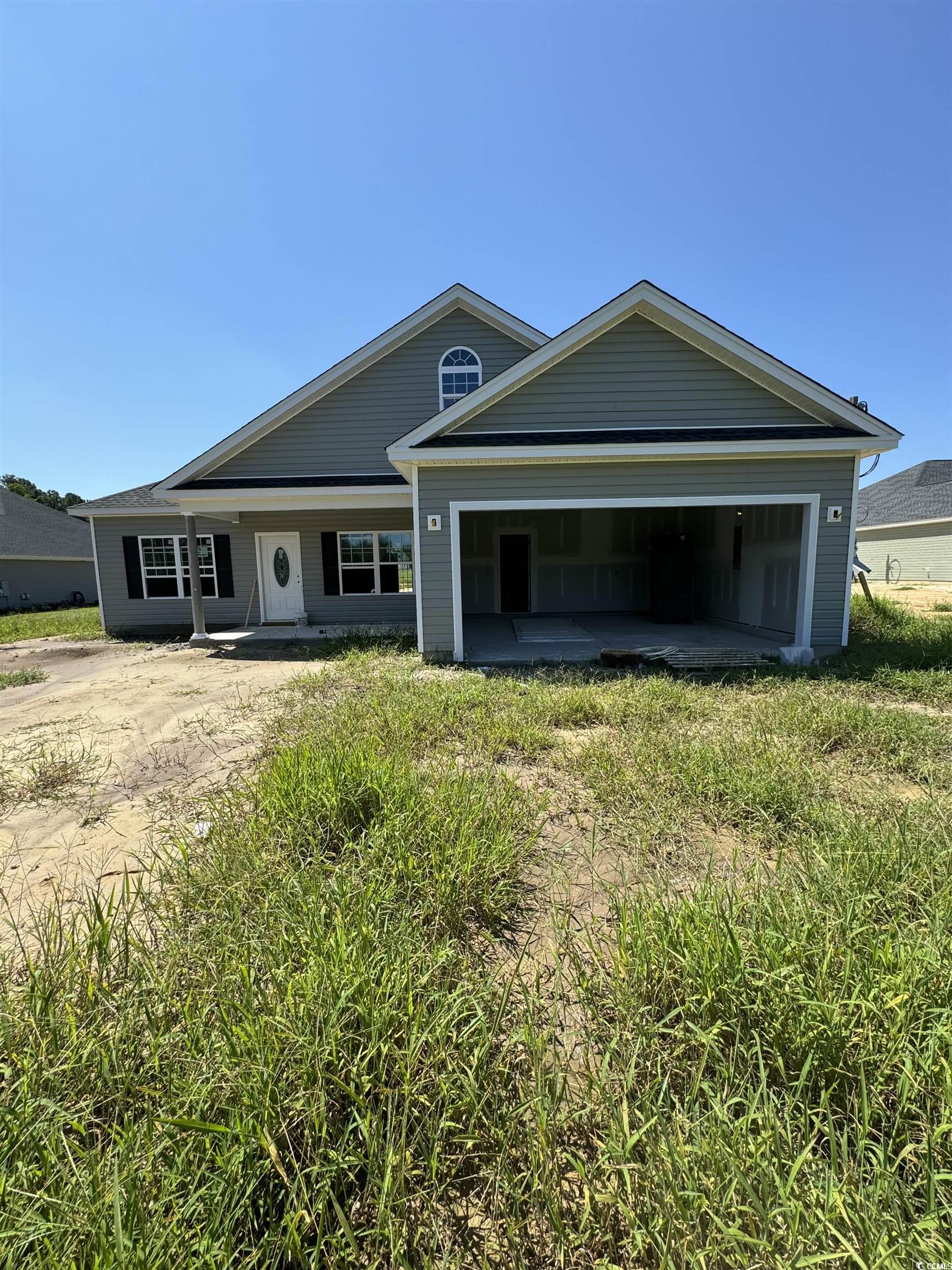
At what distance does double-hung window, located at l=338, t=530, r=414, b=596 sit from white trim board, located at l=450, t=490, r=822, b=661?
16.5 ft

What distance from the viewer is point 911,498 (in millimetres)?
29234

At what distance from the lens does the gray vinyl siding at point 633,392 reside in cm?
852

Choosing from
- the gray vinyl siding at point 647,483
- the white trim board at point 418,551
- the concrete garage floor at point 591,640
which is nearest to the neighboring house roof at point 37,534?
the concrete garage floor at point 591,640

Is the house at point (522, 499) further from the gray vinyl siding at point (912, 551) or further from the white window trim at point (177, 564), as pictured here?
the gray vinyl siding at point (912, 551)

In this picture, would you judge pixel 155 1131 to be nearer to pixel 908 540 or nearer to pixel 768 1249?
pixel 768 1249

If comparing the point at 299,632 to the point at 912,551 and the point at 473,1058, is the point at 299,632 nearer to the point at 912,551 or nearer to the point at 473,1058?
the point at 473,1058

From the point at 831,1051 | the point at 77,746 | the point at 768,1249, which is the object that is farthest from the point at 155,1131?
the point at 77,746

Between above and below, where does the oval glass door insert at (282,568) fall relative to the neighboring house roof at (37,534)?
below

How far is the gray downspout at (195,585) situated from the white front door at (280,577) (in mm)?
1946

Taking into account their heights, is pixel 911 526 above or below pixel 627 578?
above

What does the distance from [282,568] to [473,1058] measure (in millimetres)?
13197

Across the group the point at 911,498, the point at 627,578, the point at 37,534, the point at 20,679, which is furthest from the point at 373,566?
the point at 911,498

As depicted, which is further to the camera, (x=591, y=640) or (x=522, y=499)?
(x=591, y=640)

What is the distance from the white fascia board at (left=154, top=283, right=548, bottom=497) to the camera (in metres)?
12.2
